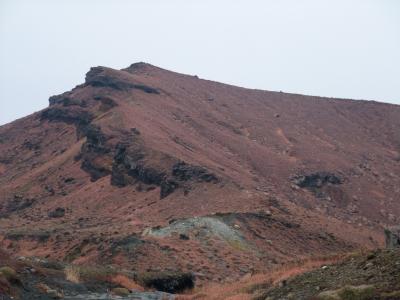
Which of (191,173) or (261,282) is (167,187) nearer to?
(191,173)

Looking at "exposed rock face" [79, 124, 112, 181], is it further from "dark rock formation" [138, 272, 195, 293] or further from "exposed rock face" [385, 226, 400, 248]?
"exposed rock face" [385, 226, 400, 248]

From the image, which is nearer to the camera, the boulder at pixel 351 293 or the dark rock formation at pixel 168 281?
the boulder at pixel 351 293

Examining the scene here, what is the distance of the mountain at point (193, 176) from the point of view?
3906 cm

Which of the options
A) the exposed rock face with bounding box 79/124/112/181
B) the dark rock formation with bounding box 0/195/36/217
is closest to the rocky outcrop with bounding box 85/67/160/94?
the exposed rock face with bounding box 79/124/112/181

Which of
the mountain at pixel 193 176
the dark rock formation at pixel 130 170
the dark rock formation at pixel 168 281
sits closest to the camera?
the dark rock formation at pixel 168 281

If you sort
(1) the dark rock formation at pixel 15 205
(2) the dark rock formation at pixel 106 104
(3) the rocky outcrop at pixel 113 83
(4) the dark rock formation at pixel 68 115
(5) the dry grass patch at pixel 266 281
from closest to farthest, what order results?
1. (5) the dry grass patch at pixel 266 281
2. (1) the dark rock formation at pixel 15 205
3. (2) the dark rock formation at pixel 106 104
4. (4) the dark rock formation at pixel 68 115
5. (3) the rocky outcrop at pixel 113 83

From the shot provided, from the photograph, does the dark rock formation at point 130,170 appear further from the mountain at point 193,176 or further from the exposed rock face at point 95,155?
the exposed rock face at point 95,155

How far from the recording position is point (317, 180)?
69.9 metres

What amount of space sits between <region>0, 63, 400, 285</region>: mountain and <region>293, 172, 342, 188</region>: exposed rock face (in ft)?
0.46

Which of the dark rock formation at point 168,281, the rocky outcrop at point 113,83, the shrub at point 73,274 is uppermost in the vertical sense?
the rocky outcrop at point 113,83

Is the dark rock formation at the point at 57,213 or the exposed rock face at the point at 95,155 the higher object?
the exposed rock face at the point at 95,155

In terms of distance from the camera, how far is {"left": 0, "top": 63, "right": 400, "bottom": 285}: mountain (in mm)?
39062

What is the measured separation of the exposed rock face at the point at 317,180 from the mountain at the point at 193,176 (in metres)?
0.14

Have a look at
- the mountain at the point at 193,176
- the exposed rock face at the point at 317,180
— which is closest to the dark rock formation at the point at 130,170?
the mountain at the point at 193,176
